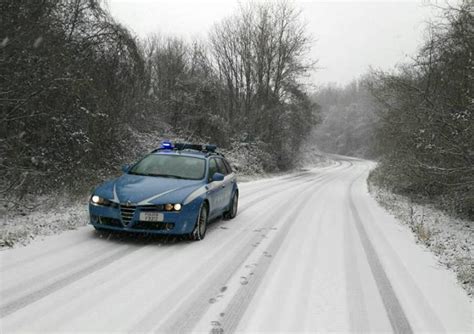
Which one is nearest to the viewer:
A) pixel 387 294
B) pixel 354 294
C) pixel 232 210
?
pixel 354 294

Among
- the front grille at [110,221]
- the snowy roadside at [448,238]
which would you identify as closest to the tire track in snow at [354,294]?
the snowy roadside at [448,238]

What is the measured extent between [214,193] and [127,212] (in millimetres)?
2176

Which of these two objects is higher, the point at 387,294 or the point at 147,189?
the point at 147,189

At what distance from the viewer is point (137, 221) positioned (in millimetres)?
6891

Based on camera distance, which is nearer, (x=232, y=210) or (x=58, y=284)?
(x=58, y=284)

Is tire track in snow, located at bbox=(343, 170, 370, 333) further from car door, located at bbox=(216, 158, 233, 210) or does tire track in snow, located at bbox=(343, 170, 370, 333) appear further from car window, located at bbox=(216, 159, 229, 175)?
car window, located at bbox=(216, 159, 229, 175)

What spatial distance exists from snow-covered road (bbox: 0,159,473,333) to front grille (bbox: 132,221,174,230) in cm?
30

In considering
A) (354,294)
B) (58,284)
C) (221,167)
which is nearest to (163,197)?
(58,284)

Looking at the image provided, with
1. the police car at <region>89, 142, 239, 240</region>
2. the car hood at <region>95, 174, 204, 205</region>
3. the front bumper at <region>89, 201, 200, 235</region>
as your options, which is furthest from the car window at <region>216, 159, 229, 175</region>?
the front bumper at <region>89, 201, 200, 235</region>

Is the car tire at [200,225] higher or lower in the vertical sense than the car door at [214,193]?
lower

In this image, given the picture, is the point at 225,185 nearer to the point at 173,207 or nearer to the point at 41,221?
the point at 173,207

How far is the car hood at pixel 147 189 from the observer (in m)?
7.03

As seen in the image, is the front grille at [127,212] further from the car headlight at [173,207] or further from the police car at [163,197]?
the car headlight at [173,207]

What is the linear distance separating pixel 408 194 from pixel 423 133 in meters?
7.15
